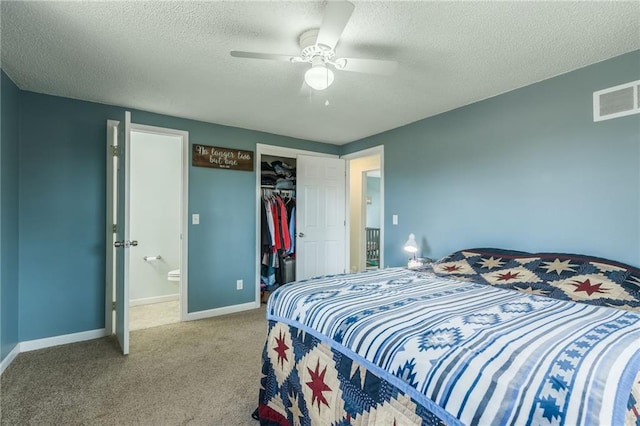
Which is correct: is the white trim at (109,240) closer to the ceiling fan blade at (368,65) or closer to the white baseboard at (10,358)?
the white baseboard at (10,358)

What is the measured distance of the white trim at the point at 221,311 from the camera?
3.39 m

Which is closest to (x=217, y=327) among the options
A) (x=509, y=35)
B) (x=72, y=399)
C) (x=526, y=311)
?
(x=72, y=399)

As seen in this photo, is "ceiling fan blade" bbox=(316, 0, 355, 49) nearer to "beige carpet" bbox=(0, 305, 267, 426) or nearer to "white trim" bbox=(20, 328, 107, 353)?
"beige carpet" bbox=(0, 305, 267, 426)

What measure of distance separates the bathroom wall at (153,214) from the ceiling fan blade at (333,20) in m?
3.02

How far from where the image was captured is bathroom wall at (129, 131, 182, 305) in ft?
13.2

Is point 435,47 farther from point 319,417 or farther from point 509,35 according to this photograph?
point 319,417

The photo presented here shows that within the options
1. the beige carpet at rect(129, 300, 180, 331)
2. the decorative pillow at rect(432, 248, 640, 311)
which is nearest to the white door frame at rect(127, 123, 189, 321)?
the beige carpet at rect(129, 300, 180, 331)

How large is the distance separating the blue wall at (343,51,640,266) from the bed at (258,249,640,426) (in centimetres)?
32

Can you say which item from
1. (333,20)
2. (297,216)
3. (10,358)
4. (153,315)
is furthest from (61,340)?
(333,20)

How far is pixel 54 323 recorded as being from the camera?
8.93 ft

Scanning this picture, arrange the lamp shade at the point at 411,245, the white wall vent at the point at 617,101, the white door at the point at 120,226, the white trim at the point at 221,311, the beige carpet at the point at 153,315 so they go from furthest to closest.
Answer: the white trim at the point at 221,311 < the beige carpet at the point at 153,315 < the lamp shade at the point at 411,245 < the white door at the point at 120,226 < the white wall vent at the point at 617,101

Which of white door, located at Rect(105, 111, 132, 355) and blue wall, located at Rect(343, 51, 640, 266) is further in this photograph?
white door, located at Rect(105, 111, 132, 355)

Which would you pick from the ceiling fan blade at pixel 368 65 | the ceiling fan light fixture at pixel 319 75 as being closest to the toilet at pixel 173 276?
the ceiling fan light fixture at pixel 319 75

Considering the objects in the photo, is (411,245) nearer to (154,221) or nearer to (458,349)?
(458,349)
